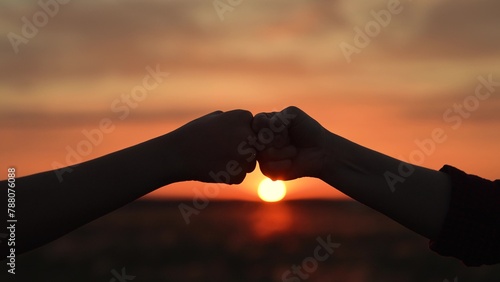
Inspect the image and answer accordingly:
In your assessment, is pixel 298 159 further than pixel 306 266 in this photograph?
No

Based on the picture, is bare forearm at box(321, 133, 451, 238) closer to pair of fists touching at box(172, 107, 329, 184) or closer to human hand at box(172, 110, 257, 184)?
pair of fists touching at box(172, 107, 329, 184)

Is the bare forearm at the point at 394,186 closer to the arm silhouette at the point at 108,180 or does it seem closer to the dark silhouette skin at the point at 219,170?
the dark silhouette skin at the point at 219,170

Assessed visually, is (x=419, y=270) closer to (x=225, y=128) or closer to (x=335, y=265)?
(x=335, y=265)

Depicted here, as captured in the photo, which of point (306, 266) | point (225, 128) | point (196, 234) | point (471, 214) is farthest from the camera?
point (196, 234)

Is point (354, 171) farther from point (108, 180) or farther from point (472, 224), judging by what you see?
point (108, 180)

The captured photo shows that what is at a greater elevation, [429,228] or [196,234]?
[196,234]

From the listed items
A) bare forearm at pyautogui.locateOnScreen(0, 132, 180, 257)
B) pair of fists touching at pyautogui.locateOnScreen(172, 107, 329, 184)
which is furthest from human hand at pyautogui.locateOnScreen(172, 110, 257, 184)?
bare forearm at pyautogui.locateOnScreen(0, 132, 180, 257)

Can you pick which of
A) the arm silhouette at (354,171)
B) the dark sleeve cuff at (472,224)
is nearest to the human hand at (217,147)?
the arm silhouette at (354,171)

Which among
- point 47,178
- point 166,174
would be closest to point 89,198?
point 47,178

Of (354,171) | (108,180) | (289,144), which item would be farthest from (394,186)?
(108,180)
